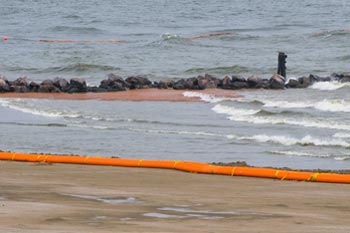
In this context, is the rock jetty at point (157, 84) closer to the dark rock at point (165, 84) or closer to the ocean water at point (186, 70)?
the dark rock at point (165, 84)

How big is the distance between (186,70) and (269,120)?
16.7 m

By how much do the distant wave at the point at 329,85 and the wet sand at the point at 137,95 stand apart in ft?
8.27

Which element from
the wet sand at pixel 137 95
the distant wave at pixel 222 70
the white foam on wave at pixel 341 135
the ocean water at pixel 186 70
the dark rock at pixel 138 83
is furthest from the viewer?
the distant wave at pixel 222 70

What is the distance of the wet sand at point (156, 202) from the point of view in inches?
395

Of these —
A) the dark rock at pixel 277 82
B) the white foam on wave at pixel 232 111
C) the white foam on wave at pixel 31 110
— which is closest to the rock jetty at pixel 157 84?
the dark rock at pixel 277 82

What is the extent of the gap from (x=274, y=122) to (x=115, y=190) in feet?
35.8

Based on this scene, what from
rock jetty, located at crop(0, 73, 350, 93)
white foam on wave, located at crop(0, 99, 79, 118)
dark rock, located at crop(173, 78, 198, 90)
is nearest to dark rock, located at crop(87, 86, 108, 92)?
rock jetty, located at crop(0, 73, 350, 93)

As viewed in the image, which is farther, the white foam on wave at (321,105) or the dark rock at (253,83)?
the dark rock at (253,83)

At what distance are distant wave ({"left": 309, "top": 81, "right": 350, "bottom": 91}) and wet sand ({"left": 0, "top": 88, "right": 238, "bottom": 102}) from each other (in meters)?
2.52

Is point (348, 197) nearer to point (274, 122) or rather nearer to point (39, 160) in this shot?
point (39, 160)

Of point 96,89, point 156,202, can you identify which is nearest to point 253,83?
point 96,89

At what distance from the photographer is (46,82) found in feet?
107

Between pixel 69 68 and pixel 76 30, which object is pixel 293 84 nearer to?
pixel 69 68

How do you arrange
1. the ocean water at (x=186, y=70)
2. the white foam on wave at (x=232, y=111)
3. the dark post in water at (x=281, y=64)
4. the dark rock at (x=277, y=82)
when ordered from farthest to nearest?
the dark post in water at (x=281, y=64) → the dark rock at (x=277, y=82) → the white foam on wave at (x=232, y=111) → the ocean water at (x=186, y=70)
